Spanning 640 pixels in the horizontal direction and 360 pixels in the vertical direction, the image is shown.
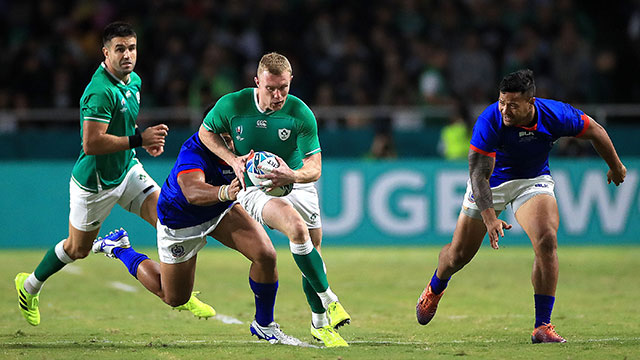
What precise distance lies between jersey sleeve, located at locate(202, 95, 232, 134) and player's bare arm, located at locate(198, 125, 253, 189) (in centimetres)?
5

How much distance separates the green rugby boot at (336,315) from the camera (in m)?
7.55

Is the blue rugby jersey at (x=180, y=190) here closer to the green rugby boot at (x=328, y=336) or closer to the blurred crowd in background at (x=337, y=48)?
the green rugby boot at (x=328, y=336)

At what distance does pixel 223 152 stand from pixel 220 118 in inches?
13.5

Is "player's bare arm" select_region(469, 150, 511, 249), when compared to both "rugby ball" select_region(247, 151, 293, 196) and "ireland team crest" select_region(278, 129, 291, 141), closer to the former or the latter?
"ireland team crest" select_region(278, 129, 291, 141)

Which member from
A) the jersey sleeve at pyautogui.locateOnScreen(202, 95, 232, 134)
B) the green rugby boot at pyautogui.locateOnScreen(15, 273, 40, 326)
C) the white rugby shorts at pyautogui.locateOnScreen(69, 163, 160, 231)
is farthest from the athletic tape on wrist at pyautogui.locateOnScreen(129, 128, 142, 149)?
the green rugby boot at pyautogui.locateOnScreen(15, 273, 40, 326)

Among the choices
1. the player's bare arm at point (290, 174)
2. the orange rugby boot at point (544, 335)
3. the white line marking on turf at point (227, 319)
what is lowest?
the white line marking on turf at point (227, 319)

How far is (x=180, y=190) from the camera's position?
7.98m

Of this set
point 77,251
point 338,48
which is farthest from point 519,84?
point 338,48

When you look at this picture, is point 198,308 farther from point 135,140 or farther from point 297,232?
point 297,232

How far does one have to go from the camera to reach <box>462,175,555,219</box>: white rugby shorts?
8328mm

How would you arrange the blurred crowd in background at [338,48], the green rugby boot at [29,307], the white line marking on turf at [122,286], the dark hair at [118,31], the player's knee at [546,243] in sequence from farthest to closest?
the blurred crowd in background at [338,48] < the white line marking on turf at [122,286] < the green rugby boot at [29,307] < the dark hair at [118,31] < the player's knee at [546,243]

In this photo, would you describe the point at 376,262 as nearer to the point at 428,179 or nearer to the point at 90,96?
the point at 428,179

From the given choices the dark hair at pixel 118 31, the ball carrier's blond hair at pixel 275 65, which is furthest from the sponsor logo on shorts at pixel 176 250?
the dark hair at pixel 118 31

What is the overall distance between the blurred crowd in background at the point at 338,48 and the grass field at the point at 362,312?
3.53m
